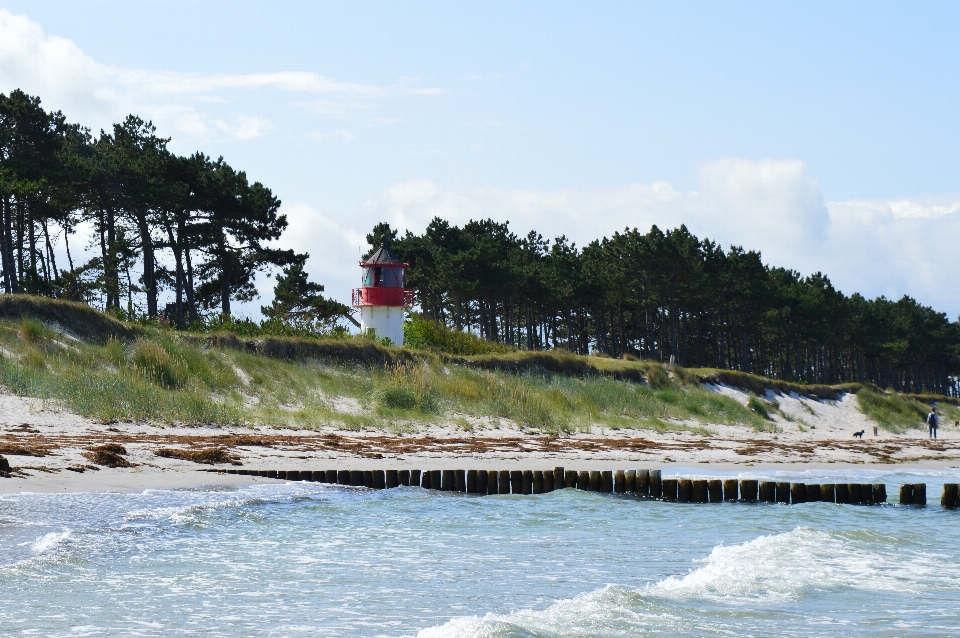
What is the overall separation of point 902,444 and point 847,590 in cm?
2963

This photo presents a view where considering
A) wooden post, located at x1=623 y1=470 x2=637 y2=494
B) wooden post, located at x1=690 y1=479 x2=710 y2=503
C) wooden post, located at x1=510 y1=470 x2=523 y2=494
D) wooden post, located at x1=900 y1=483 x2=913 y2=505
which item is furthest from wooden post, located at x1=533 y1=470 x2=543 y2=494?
wooden post, located at x1=900 y1=483 x2=913 y2=505

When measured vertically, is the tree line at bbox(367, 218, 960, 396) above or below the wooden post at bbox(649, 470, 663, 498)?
above

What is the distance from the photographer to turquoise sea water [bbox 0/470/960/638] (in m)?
8.41

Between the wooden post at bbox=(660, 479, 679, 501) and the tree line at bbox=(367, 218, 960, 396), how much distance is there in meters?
41.4

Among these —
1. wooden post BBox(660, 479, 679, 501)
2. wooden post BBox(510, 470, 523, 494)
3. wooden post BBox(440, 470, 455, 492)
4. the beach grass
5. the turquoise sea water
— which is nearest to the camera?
the turquoise sea water

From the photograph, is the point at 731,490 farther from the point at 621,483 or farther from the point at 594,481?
the point at 594,481

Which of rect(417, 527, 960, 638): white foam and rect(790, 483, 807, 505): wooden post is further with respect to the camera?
rect(790, 483, 807, 505): wooden post

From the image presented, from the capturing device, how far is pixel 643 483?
18.6m

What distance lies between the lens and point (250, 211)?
50000 millimetres

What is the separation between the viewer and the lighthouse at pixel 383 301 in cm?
4388

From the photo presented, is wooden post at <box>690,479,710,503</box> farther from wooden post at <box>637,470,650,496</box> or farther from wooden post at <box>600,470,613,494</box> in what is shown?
wooden post at <box>600,470,613,494</box>

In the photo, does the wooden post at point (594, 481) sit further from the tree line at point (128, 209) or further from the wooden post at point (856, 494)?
the tree line at point (128, 209)

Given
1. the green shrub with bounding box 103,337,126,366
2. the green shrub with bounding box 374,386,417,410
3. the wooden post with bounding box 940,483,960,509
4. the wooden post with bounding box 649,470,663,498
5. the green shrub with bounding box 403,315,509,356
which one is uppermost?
the green shrub with bounding box 403,315,509,356

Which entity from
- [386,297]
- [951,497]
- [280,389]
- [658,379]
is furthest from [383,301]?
[951,497]
